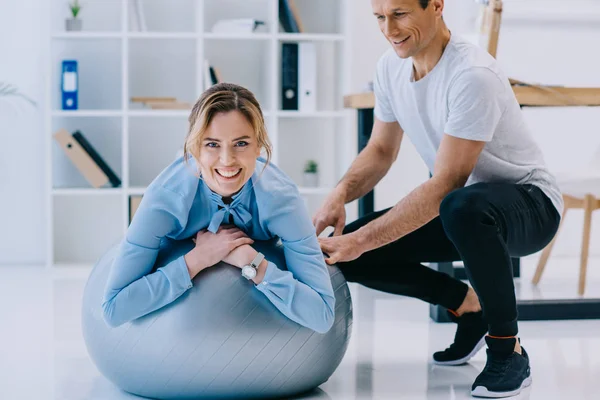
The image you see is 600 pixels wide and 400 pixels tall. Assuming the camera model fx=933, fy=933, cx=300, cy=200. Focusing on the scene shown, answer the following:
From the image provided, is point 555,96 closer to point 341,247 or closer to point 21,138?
point 341,247

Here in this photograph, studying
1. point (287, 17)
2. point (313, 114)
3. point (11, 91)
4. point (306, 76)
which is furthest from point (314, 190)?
point (11, 91)

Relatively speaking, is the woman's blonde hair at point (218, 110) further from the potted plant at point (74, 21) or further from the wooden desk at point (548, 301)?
the potted plant at point (74, 21)

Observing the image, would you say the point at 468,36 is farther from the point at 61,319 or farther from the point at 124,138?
the point at 61,319

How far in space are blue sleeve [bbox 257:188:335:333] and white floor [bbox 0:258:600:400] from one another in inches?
11.0

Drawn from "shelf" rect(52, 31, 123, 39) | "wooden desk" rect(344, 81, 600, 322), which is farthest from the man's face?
"shelf" rect(52, 31, 123, 39)

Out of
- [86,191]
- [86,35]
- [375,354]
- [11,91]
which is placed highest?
[86,35]

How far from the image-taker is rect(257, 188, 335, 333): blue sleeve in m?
1.99

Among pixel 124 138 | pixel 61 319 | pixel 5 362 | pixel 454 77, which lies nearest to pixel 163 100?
pixel 124 138

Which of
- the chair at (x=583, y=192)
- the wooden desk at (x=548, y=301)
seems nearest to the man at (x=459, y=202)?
the wooden desk at (x=548, y=301)

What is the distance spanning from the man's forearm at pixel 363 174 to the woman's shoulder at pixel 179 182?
24.9 inches

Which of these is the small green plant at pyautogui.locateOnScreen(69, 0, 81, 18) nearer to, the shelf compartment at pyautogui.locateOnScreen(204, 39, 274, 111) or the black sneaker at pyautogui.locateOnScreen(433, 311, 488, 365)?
Result: the shelf compartment at pyautogui.locateOnScreen(204, 39, 274, 111)

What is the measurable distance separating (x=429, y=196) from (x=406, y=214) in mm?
72

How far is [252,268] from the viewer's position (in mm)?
1988

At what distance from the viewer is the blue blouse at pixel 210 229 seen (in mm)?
1983
